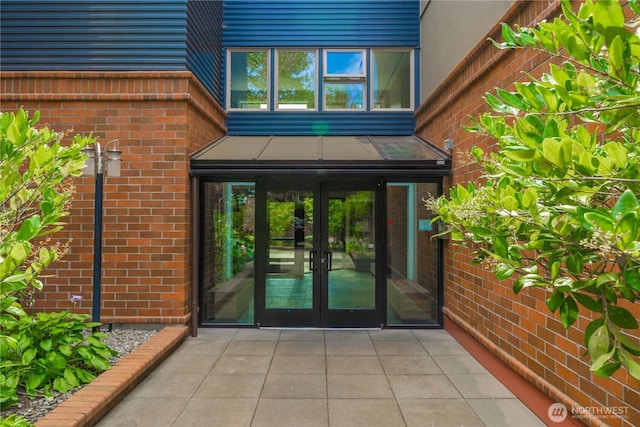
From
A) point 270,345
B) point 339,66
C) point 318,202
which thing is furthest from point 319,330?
point 339,66

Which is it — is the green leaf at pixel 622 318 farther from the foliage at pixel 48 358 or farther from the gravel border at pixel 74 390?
the foliage at pixel 48 358

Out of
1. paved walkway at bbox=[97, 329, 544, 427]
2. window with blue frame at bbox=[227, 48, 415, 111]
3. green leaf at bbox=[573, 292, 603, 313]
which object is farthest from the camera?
window with blue frame at bbox=[227, 48, 415, 111]

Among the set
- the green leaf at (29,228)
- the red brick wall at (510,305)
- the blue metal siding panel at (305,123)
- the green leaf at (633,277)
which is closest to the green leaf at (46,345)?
the green leaf at (29,228)

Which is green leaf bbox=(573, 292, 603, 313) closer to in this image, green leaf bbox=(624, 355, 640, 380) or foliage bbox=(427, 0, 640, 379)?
foliage bbox=(427, 0, 640, 379)

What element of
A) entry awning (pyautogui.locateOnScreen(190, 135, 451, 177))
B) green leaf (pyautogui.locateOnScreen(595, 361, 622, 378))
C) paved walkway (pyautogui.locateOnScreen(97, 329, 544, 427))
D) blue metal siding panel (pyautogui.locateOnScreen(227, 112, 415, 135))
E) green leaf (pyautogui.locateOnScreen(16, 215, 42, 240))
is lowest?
paved walkway (pyautogui.locateOnScreen(97, 329, 544, 427))

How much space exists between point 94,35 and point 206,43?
66.9 inches

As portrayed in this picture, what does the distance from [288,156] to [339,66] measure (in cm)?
294

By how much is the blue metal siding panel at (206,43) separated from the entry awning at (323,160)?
128cm

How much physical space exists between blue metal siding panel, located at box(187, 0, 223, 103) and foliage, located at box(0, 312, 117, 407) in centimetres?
391

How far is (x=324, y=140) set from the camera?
21.6 ft

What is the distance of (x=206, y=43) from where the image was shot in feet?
20.0

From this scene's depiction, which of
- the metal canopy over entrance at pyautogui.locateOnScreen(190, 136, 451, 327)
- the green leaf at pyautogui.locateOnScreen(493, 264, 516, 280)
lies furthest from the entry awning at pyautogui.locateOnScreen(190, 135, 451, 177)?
the green leaf at pyautogui.locateOnScreen(493, 264, 516, 280)

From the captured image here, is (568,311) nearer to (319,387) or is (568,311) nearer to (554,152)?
(554,152)

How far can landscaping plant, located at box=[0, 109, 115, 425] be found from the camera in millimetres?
1647
